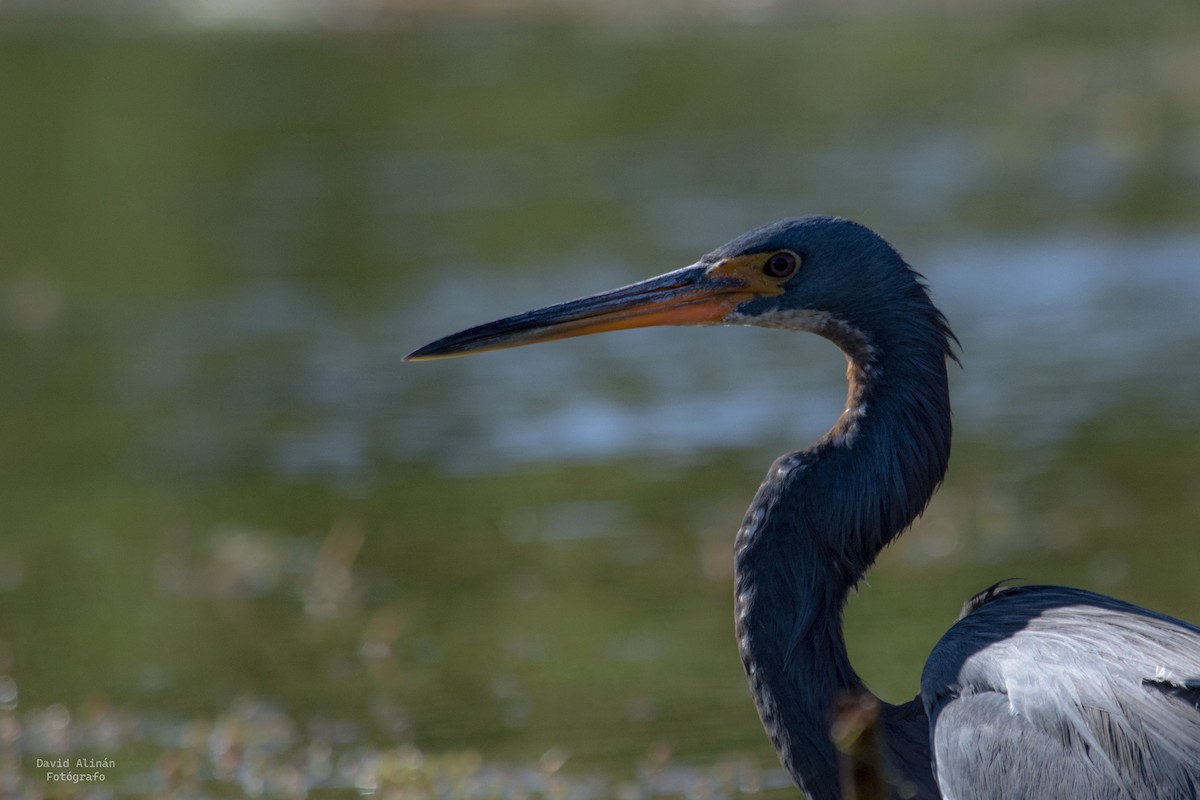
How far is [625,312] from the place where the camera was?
5.29 metres

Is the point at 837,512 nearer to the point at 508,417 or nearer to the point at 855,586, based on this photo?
the point at 855,586

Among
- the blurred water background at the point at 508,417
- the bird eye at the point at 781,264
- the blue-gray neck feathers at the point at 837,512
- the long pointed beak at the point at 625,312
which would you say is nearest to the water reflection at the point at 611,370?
the blurred water background at the point at 508,417

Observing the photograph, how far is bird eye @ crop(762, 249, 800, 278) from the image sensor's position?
5.08 meters

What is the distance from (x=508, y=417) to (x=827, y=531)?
22.3 feet

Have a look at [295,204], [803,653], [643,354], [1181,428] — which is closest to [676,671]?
[803,653]

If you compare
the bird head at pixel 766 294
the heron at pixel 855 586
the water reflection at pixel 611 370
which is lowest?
the water reflection at pixel 611 370

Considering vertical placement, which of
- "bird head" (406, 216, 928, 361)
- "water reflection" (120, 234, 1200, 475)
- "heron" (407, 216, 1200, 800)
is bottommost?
"water reflection" (120, 234, 1200, 475)

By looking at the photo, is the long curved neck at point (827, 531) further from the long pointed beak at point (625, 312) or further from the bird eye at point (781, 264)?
the long pointed beak at point (625, 312)

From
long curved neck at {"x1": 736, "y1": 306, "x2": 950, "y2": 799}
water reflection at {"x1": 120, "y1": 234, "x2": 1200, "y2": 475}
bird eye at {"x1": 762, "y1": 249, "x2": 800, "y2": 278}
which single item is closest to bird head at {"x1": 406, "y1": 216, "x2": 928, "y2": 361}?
A: bird eye at {"x1": 762, "y1": 249, "x2": 800, "y2": 278}

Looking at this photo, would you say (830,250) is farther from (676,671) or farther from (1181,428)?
(1181,428)

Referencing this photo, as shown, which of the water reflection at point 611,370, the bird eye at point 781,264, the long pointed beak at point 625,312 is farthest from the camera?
the water reflection at point 611,370

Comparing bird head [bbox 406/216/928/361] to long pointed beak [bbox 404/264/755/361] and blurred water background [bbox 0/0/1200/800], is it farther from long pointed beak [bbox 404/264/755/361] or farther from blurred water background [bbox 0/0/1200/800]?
blurred water background [bbox 0/0/1200/800]

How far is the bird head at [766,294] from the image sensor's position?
4953mm

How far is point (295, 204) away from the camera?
20.6 metres
